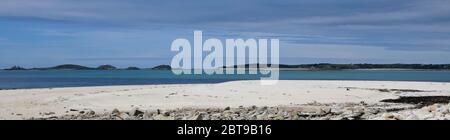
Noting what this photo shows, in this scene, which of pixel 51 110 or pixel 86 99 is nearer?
pixel 51 110

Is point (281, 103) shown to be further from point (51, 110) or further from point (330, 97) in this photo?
point (51, 110)

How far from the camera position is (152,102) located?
22547 millimetres
